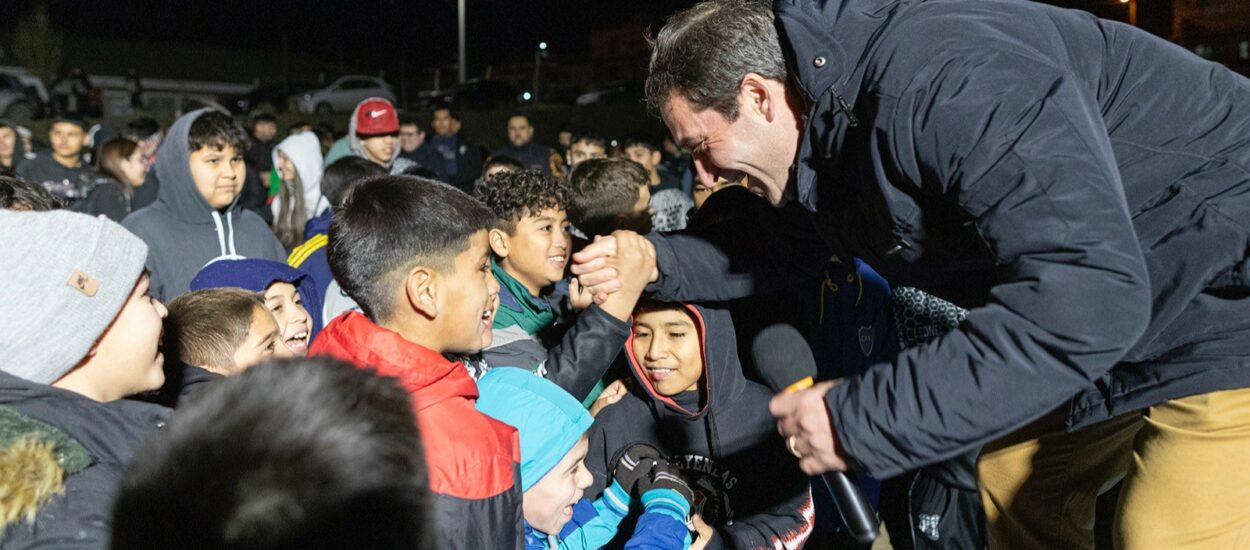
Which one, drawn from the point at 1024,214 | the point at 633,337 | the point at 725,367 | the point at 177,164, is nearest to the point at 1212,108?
the point at 1024,214

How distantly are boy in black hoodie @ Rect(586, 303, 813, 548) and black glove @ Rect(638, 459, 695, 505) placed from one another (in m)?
0.37

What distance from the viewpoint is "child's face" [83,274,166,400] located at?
202cm

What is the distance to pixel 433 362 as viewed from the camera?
225cm

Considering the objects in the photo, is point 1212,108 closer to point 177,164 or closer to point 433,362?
point 433,362

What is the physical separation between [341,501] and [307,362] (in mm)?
206

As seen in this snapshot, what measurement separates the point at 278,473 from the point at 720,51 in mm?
1572

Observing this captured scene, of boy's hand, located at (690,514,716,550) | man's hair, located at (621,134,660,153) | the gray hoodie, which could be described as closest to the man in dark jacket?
boy's hand, located at (690,514,716,550)

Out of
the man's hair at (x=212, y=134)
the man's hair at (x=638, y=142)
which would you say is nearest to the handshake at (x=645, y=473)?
the man's hair at (x=212, y=134)

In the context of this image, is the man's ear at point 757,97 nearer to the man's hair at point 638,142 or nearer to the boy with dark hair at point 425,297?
the boy with dark hair at point 425,297

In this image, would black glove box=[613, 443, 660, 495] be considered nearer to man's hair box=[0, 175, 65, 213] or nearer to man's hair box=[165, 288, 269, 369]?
man's hair box=[165, 288, 269, 369]

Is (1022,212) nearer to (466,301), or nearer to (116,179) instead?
(466,301)

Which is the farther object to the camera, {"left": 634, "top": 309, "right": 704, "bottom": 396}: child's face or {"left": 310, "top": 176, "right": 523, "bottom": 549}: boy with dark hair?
{"left": 634, "top": 309, "right": 704, "bottom": 396}: child's face

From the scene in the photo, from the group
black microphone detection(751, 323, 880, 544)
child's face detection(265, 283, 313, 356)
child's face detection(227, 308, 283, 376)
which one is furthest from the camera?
child's face detection(265, 283, 313, 356)

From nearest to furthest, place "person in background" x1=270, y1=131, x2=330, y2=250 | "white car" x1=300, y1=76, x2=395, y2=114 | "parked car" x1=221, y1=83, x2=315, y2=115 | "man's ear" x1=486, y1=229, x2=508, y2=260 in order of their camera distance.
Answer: "man's ear" x1=486, y1=229, x2=508, y2=260 → "person in background" x1=270, y1=131, x2=330, y2=250 → "parked car" x1=221, y1=83, x2=315, y2=115 → "white car" x1=300, y1=76, x2=395, y2=114
